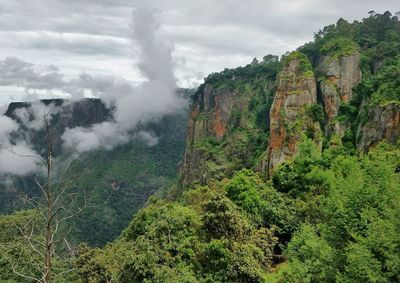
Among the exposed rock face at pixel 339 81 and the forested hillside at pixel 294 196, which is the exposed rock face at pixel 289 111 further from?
the exposed rock face at pixel 339 81

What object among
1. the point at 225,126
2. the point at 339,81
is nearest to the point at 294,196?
the point at 339,81

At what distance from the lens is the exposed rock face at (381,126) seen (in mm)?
48844

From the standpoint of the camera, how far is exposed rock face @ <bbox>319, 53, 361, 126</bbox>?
70.4 meters

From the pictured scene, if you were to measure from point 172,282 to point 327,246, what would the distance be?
7941 millimetres

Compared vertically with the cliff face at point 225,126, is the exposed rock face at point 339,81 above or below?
above

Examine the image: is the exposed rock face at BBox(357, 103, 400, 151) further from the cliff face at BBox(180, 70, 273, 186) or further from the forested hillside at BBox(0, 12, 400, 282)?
the cliff face at BBox(180, 70, 273, 186)

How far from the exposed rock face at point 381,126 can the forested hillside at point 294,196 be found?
117mm

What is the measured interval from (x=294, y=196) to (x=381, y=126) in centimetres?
1395

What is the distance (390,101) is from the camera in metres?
50.8

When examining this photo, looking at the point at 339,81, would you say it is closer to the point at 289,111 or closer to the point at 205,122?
the point at 289,111

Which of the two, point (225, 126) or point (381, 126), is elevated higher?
point (381, 126)

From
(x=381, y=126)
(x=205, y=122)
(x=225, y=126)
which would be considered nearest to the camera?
(x=381, y=126)

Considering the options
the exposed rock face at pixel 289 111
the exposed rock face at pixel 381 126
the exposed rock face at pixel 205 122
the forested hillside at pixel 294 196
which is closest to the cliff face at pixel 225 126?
the exposed rock face at pixel 205 122

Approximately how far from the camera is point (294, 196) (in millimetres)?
44625
